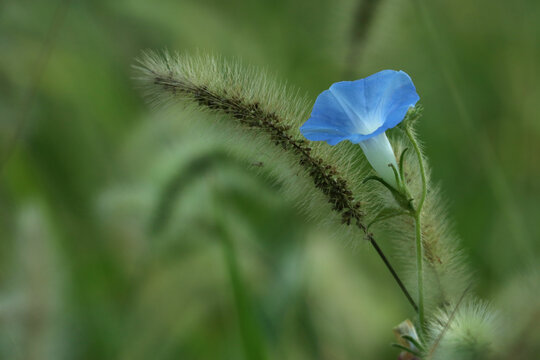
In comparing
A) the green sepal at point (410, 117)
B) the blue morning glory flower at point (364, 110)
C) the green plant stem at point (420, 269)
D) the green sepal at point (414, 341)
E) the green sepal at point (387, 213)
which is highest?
the blue morning glory flower at point (364, 110)

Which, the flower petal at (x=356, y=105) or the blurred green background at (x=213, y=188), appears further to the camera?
the blurred green background at (x=213, y=188)

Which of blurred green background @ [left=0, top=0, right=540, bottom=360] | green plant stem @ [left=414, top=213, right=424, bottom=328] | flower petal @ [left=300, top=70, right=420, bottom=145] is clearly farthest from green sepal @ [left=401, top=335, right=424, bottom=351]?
flower petal @ [left=300, top=70, right=420, bottom=145]

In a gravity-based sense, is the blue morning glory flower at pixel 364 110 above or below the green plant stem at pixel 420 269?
above

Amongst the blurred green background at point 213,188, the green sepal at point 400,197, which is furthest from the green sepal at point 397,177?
the blurred green background at point 213,188

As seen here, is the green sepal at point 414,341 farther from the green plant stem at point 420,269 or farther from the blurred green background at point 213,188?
the blurred green background at point 213,188

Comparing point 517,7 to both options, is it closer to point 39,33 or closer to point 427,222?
point 39,33
